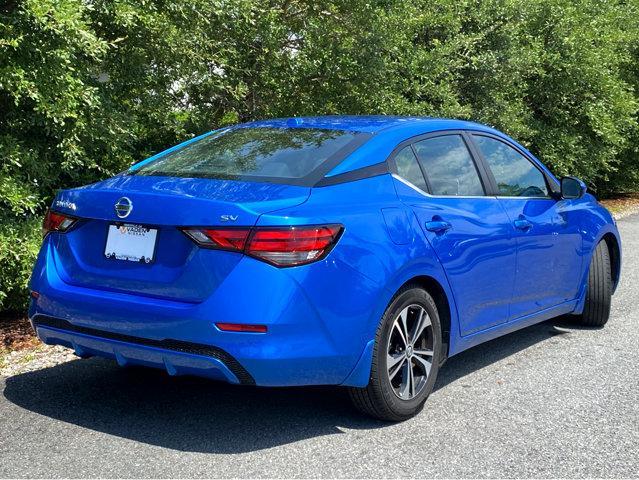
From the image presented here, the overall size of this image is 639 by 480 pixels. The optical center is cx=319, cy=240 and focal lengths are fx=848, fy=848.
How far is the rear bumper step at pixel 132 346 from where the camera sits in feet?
12.6

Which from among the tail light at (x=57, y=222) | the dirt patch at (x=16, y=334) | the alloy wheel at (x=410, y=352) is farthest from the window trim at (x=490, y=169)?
the dirt patch at (x=16, y=334)

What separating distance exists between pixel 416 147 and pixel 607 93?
12.1 meters

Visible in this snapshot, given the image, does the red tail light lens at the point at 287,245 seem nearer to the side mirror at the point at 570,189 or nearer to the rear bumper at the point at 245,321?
the rear bumper at the point at 245,321

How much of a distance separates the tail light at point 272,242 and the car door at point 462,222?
0.81 meters

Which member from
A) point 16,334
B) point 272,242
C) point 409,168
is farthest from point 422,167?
point 16,334

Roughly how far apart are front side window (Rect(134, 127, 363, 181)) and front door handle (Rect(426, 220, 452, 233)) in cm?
62

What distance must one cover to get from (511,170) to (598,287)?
57.2 inches

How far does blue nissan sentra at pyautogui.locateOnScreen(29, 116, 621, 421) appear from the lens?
381 cm

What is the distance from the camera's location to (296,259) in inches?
150

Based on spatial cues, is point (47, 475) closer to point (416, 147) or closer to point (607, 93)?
point (416, 147)

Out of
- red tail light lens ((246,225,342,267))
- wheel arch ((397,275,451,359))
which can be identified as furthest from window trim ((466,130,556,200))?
red tail light lens ((246,225,342,267))

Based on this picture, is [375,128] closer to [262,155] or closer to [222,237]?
[262,155]

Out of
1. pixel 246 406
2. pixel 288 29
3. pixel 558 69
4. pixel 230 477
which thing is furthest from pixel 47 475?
pixel 558 69

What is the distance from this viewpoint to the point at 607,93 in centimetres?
1575
